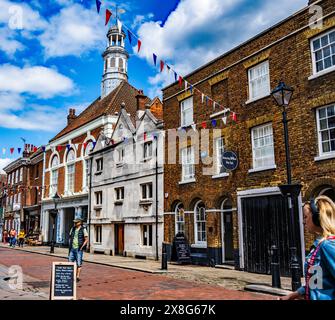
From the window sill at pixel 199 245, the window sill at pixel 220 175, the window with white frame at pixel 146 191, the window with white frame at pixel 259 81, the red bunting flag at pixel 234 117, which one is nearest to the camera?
the window with white frame at pixel 259 81

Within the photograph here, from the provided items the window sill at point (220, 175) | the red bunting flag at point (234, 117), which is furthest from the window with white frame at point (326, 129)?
the window sill at point (220, 175)

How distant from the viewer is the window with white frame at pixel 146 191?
21.2 m

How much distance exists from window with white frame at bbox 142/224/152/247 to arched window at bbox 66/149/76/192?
40.9 feet

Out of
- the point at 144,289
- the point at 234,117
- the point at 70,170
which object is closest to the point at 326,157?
the point at 234,117

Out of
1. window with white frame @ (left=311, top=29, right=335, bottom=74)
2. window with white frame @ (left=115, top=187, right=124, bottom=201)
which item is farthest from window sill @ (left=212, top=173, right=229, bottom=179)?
window with white frame @ (left=115, top=187, right=124, bottom=201)

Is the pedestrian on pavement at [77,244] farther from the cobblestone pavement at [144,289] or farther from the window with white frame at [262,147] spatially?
the window with white frame at [262,147]

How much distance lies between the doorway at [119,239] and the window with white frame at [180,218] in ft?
19.7

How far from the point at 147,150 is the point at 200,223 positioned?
607cm

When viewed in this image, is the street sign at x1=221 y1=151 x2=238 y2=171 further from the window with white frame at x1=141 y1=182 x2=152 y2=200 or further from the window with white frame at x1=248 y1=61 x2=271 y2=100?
the window with white frame at x1=141 y1=182 x2=152 y2=200

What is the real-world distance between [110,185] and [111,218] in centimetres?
223

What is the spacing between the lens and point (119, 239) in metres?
23.9

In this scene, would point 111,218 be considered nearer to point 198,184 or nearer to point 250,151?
point 198,184

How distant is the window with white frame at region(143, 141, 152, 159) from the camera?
2127 cm
